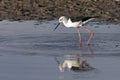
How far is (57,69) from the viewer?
38.0 feet

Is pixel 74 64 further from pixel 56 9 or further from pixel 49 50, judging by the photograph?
pixel 56 9

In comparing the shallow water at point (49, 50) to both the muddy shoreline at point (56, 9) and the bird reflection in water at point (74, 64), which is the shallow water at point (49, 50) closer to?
the bird reflection in water at point (74, 64)

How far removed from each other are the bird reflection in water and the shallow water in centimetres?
11

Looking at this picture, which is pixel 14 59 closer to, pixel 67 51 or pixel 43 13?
pixel 67 51

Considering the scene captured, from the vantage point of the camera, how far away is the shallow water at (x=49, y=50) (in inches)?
436

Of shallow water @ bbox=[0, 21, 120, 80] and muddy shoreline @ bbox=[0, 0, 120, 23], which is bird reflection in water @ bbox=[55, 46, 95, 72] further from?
muddy shoreline @ bbox=[0, 0, 120, 23]

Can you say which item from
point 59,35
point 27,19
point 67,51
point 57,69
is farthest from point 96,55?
point 27,19

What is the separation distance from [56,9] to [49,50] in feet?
21.7

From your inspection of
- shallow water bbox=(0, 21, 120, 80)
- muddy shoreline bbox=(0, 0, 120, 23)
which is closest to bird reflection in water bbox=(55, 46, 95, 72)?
shallow water bbox=(0, 21, 120, 80)

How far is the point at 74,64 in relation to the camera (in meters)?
12.1

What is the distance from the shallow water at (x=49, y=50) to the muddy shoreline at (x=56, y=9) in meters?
0.99

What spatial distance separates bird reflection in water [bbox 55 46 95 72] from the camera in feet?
38.2

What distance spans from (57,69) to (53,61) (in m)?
0.77

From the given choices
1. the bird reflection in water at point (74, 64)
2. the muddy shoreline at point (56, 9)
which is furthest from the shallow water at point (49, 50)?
the muddy shoreline at point (56, 9)
